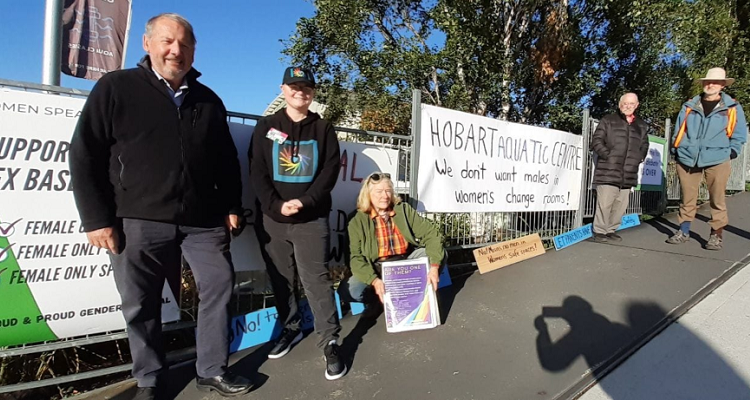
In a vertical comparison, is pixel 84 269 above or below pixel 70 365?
above

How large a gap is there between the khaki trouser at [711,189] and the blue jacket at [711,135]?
4.6 inches

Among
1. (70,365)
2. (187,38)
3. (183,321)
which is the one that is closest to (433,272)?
(183,321)

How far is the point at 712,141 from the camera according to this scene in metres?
4.54

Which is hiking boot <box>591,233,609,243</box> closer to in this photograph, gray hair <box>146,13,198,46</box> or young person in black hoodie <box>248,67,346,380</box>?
young person in black hoodie <box>248,67,346,380</box>

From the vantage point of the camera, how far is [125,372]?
9.46 ft

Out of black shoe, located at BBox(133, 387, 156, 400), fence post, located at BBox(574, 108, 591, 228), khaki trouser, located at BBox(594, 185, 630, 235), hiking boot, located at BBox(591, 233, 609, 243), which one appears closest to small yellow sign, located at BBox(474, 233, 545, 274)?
hiking boot, located at BBox(591, 233, 609, 243)

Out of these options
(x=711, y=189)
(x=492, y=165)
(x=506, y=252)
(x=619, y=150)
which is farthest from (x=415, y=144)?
(x=711, y=189)

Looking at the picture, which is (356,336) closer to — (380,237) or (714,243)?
(380,237)

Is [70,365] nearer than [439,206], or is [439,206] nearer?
[70,365]

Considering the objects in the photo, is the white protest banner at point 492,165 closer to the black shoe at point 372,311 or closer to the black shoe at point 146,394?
the black shoe at point 372,311

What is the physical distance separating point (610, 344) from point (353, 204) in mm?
2301

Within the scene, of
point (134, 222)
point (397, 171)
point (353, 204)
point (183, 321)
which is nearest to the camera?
point (134, 222)

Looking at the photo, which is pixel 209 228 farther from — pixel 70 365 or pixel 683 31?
pixel 683 31

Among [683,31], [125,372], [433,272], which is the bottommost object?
[125,372]
